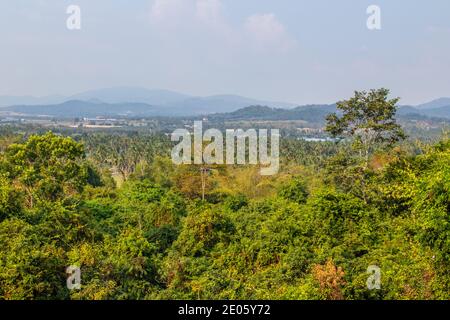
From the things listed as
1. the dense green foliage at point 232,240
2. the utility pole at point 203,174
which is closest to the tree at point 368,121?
the dense green foliage at point 232,240

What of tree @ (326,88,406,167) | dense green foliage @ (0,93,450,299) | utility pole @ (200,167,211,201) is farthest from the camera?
utility pole @ (200,167,211,201)

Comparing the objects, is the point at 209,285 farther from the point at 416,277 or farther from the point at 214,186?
the point at 214,186

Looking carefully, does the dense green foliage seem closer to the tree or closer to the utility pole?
the tree

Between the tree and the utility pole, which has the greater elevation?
the tree

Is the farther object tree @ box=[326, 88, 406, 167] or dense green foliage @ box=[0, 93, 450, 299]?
tree @ box=[326, 88, 406, 167]

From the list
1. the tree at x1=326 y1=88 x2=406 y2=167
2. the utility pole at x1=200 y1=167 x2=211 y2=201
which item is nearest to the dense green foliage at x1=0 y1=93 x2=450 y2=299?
the tree at x1=326 y1=88 x2=406 y2=167

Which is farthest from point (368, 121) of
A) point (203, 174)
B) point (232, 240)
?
point (203, 174)

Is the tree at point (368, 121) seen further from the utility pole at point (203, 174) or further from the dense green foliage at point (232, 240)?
the utility pole at point (203, 174)

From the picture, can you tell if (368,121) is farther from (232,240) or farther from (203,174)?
(203,174)
